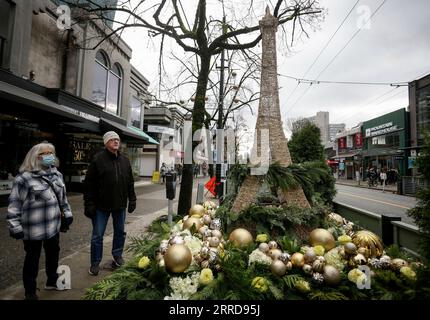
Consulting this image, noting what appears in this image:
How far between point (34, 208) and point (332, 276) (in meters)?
3.03

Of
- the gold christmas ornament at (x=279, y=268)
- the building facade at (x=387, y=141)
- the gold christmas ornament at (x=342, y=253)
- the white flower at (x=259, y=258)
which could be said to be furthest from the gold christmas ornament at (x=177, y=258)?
the building facade at (x=387, y=141)

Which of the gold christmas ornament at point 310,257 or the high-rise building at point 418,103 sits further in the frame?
the high-rise building at point 418,103

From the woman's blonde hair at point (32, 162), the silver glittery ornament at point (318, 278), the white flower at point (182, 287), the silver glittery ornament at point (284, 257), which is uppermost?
the woman's blonde hair at point (32, 162)

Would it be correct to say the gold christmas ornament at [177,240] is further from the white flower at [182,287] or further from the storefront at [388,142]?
the storefront at [388,142]

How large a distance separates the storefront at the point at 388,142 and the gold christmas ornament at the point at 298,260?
90.7ft

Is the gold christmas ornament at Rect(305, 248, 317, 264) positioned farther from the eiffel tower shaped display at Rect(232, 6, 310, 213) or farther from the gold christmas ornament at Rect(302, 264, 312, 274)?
the eiffel tower shaped display at Rect(232, 6, 310, 213)

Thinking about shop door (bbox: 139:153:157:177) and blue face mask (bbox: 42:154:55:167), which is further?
shop door (bbox: 139:153:157:177)

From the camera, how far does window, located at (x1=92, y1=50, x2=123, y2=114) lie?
618 inches

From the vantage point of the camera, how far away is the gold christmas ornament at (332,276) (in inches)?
96.5

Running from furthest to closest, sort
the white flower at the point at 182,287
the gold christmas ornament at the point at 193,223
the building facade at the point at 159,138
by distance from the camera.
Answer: the building facade at the point at 159,138
the gold christmas ornament at the point at 193,223
the white flower at the point at 182,287

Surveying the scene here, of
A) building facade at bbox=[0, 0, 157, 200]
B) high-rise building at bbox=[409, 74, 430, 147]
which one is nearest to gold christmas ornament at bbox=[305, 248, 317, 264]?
building facade at bbox=[0, 0, 157, 200]

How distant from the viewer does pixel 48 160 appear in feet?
10.5
